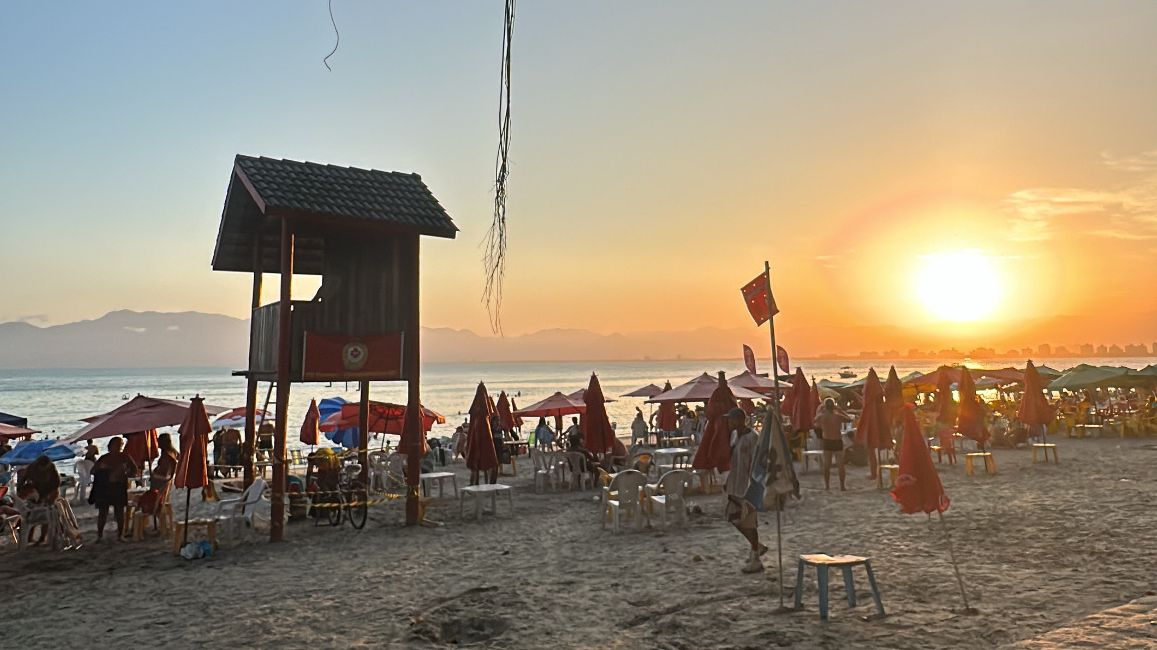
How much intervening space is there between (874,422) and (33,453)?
65.2ft

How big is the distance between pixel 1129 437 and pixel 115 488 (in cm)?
2962

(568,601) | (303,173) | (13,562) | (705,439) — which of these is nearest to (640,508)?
(705,439)

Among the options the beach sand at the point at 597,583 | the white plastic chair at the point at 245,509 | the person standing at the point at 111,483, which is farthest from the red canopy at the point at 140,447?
the white plastic chair at the point at 245,509

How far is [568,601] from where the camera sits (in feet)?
25.8

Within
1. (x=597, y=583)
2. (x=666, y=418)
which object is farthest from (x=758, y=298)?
(x=666, y=418)

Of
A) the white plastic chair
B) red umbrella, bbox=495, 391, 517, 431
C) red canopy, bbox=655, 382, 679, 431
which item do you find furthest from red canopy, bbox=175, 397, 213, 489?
red canopy, bbox=655, 382, 679, 431

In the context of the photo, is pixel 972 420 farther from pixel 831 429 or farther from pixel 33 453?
pixel 33 453

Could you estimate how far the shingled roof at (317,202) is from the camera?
12.1 metres

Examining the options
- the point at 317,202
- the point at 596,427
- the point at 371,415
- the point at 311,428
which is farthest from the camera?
the point at 311,428

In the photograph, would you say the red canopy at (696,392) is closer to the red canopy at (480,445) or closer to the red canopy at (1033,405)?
the red canopy at (480,445)

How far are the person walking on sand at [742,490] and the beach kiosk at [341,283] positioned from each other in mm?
6744

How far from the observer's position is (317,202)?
12.3m

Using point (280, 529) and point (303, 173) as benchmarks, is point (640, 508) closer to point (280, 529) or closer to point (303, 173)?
point (280, 529)

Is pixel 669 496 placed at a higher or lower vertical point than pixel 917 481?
lower
